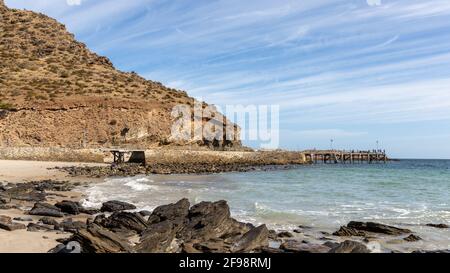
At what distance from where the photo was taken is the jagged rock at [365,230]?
13.1 m

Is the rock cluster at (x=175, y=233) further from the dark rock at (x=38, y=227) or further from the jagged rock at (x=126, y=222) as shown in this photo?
the dark rock at (x=38, y=227)

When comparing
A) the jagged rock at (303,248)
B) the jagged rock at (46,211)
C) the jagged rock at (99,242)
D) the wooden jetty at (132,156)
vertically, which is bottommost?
the jagged rock at (303,248)

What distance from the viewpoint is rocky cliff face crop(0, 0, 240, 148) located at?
6034 centimetres

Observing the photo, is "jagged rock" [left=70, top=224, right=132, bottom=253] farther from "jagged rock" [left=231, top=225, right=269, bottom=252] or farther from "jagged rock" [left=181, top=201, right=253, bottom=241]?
"jagged rock" [left=231, top=225, right=269, bottom=252]

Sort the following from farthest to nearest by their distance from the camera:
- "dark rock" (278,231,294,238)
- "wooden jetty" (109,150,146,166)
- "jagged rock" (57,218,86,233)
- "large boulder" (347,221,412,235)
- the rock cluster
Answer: "wooden jetty" (109,150,146,166)
"large boulder" (347,221,412,235)
"dark rock" (278,231,294,238)
"jagged rock" (57,218,86,233)
the rock cluster

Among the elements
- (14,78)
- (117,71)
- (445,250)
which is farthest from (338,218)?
(117,71)

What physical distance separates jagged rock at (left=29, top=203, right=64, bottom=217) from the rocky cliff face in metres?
43.2

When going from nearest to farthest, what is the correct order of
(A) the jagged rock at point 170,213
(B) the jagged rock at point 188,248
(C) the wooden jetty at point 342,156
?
(B) the jagged rock at point 188,248
(A) the jagged rock at point 170,213
(C) the wooden jetty at point 342,156

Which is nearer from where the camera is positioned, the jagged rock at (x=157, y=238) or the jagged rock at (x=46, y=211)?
the jagged rock at (x=157, y=238)

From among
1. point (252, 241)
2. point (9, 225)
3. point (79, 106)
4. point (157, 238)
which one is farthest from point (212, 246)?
point (79, 106)

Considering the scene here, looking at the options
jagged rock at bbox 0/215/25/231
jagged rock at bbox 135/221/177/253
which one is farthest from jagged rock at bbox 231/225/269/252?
jagged rock at bbox 0/215/25/231

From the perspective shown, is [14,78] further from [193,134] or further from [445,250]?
[445,250]

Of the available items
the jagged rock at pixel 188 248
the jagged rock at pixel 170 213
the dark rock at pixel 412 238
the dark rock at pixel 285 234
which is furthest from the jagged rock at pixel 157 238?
the dark rock at pixel 412 238

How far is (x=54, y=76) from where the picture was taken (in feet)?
247
